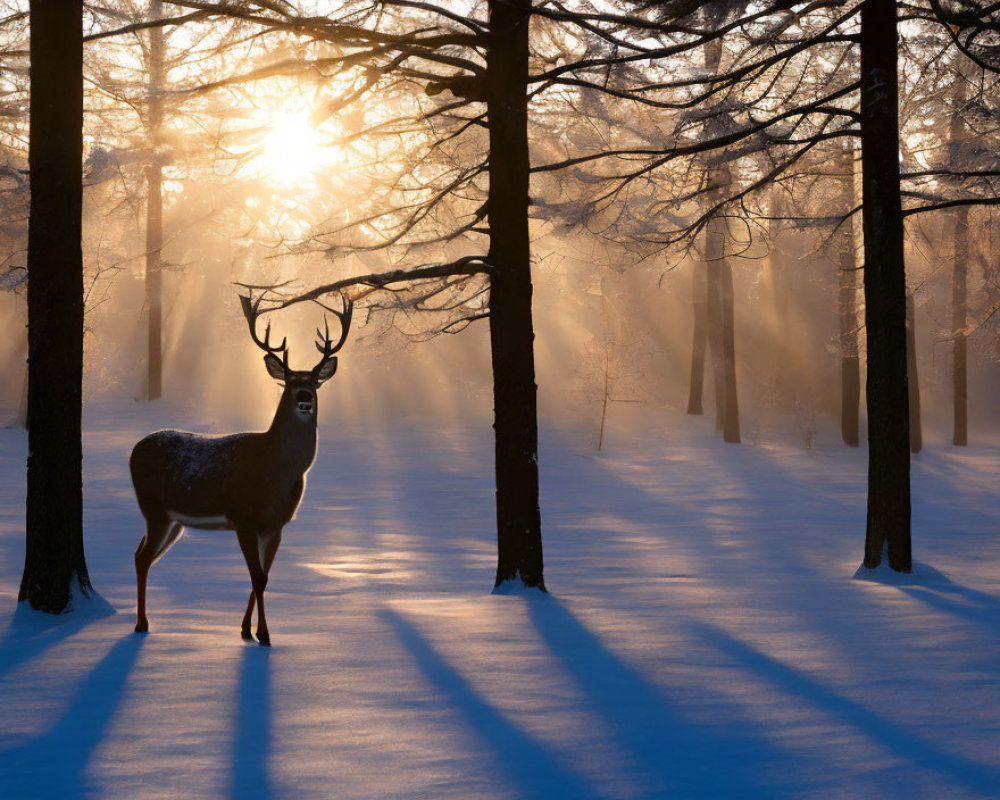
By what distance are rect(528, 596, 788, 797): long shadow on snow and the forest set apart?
0.03 metres

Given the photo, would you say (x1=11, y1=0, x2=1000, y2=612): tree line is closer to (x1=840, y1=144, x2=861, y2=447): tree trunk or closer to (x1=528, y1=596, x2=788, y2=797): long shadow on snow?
(x1=528, y1=596, x2=788, y2=797): long shadow on snow

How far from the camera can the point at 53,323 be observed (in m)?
8.11

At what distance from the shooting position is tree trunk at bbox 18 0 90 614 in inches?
319

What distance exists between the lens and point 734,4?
33.8 ft

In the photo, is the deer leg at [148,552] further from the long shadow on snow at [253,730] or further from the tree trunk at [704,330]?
the tree trunk at [704,330]

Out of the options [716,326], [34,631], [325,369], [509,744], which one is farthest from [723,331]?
[509,744]

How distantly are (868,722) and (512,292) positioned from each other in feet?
18.6

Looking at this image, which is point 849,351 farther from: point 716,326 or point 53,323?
point 53,323

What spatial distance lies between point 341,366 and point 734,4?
2864cm

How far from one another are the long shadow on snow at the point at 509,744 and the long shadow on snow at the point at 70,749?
5.90 ft

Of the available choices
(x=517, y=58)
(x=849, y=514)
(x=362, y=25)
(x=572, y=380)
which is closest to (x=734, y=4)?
(x=517, y=58)

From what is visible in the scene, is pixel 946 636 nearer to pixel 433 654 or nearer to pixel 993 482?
pixel 433 654

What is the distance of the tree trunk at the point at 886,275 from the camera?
1128 centimetres

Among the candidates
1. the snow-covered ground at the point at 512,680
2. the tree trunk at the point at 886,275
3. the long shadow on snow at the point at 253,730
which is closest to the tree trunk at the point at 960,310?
the snow-covered ground at the point at 512,680
